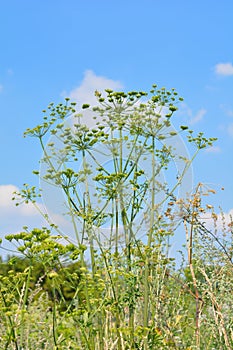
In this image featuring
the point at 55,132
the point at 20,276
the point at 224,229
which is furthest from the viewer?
the point at 224,229

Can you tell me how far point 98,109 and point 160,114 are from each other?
0.50 meters

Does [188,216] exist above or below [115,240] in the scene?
above

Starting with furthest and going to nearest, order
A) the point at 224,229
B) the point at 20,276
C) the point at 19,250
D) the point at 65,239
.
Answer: the point at 224,229 → the point at 65,239 → the point at 20,276 → the point at 19,250

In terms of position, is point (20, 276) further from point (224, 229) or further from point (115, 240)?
point (224, 229)

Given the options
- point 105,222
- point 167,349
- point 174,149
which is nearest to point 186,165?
point 174,149

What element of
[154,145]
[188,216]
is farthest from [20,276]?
[188,216]

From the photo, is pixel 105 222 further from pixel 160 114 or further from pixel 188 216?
pixel 188 216

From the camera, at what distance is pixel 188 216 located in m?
5.43

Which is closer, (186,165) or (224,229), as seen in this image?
(186,165)

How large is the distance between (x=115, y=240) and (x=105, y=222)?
168 mm

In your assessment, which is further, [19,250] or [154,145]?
[154,145]

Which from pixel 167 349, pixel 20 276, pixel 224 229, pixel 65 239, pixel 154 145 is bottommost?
pixel 167 349

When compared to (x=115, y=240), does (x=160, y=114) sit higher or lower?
higher

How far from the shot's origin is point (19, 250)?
10.5ft
